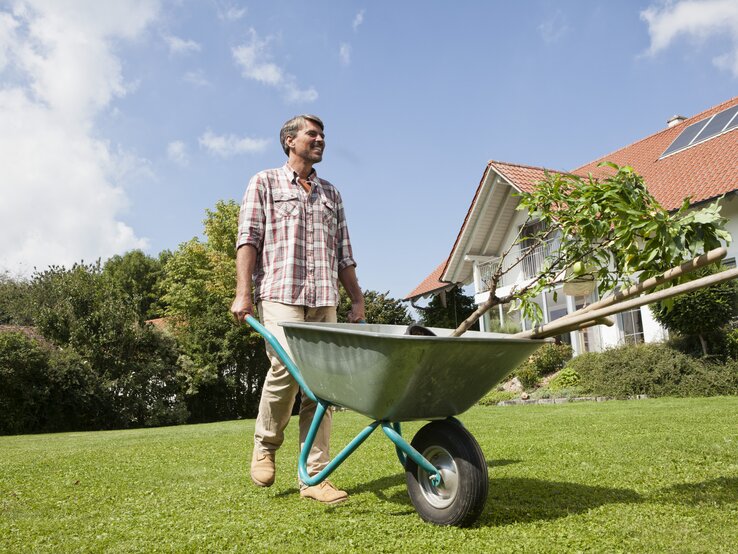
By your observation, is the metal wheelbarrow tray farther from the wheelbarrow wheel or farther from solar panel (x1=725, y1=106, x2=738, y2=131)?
solar panel (x1=725, y1=106, x2=738, y2=131)

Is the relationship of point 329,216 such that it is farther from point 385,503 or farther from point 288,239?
point 385,503

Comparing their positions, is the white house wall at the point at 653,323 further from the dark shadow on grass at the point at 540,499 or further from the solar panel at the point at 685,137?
the dark shadow on grass at the point at 540,499

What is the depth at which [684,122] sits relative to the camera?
19.7m

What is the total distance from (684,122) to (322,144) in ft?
63.8

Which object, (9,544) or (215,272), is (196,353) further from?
(9,544)

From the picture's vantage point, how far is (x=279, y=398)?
3.29 metres

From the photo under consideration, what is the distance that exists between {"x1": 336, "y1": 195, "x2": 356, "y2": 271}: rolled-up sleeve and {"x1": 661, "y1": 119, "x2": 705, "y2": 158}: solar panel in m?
16.5

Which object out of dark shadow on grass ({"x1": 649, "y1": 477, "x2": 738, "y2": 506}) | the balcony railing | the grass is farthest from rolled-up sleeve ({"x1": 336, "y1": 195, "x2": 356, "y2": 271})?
the balcony railing

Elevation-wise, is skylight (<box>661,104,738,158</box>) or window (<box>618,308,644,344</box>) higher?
skylight (<box>661,104,738,158</box>)

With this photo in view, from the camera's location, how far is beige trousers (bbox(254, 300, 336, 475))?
327cm

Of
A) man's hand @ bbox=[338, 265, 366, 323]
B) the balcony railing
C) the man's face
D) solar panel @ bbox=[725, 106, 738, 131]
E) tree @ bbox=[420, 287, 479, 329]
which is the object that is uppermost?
solar panel @ bbox=[725, 106, 738, 131]

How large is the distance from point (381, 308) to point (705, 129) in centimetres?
1219

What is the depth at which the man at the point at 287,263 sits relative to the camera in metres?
3.30

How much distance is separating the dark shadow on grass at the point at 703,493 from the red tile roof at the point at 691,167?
33.9 ft
